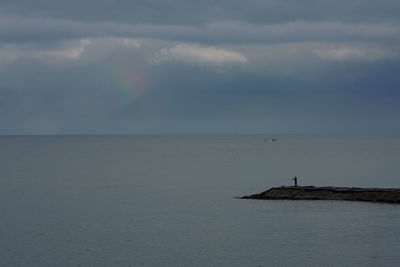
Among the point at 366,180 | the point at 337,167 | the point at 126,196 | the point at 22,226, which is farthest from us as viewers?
the point at 337,167

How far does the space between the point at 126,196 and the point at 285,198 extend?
900 inches

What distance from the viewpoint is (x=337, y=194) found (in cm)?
7762

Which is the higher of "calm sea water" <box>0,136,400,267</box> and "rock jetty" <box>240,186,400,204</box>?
"rock jetty" <box>240,186,400,204</box>

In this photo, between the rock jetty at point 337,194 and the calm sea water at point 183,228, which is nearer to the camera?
the calm sea water at point 183,228

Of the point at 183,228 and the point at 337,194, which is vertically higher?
the point at 337,194

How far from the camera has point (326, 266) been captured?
4853cm

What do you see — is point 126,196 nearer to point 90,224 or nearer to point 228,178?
point 90,224

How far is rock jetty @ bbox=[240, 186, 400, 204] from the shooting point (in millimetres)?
74438

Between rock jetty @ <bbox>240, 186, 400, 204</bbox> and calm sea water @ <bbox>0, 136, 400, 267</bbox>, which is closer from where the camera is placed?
calm sea water @ <bbox>0, 136, 400, 267</bbox>

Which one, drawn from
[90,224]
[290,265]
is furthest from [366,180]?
[290,265]

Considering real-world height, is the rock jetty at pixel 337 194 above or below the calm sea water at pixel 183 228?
above

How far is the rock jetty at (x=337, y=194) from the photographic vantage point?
244 feet

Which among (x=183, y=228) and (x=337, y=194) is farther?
(x=337, y=194)

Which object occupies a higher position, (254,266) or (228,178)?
(228,178)
